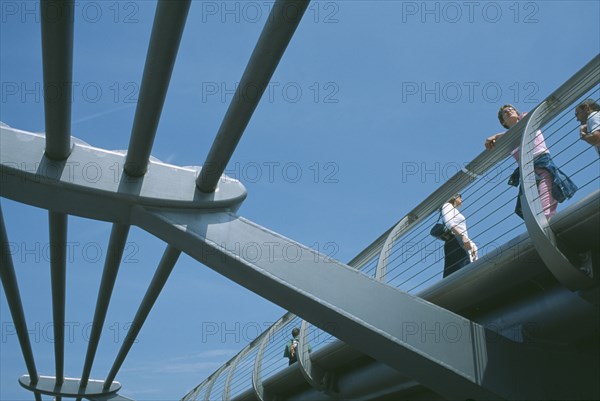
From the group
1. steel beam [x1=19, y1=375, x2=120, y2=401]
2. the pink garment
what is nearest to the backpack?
the pink garment

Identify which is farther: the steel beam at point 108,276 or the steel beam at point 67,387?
the steel beam at point 67,387

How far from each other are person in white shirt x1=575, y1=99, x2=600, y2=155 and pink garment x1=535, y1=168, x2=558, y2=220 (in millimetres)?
363

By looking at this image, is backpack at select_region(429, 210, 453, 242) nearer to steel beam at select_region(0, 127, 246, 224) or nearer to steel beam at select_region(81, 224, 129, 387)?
steel beam at select_region(0, 127, 246, 224)

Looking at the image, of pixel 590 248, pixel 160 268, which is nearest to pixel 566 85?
pixel 590 248

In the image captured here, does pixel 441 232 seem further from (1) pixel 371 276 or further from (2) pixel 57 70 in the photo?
(2) pixel 57 70

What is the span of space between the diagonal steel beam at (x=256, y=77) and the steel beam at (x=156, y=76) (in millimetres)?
389

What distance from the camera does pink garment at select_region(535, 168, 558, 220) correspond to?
4.23m

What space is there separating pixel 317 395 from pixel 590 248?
17.6 feet

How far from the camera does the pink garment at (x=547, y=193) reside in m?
4.23

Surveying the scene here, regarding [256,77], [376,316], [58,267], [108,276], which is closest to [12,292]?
[58,267]

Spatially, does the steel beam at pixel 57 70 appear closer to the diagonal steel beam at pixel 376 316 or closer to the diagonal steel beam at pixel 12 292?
the diagonal steel beam at pixel 376 316

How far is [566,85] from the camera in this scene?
4035mm

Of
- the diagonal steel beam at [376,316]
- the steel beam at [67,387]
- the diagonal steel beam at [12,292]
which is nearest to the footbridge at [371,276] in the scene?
the diagonal steel beam at [376,316]

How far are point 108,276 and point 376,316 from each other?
321cm
